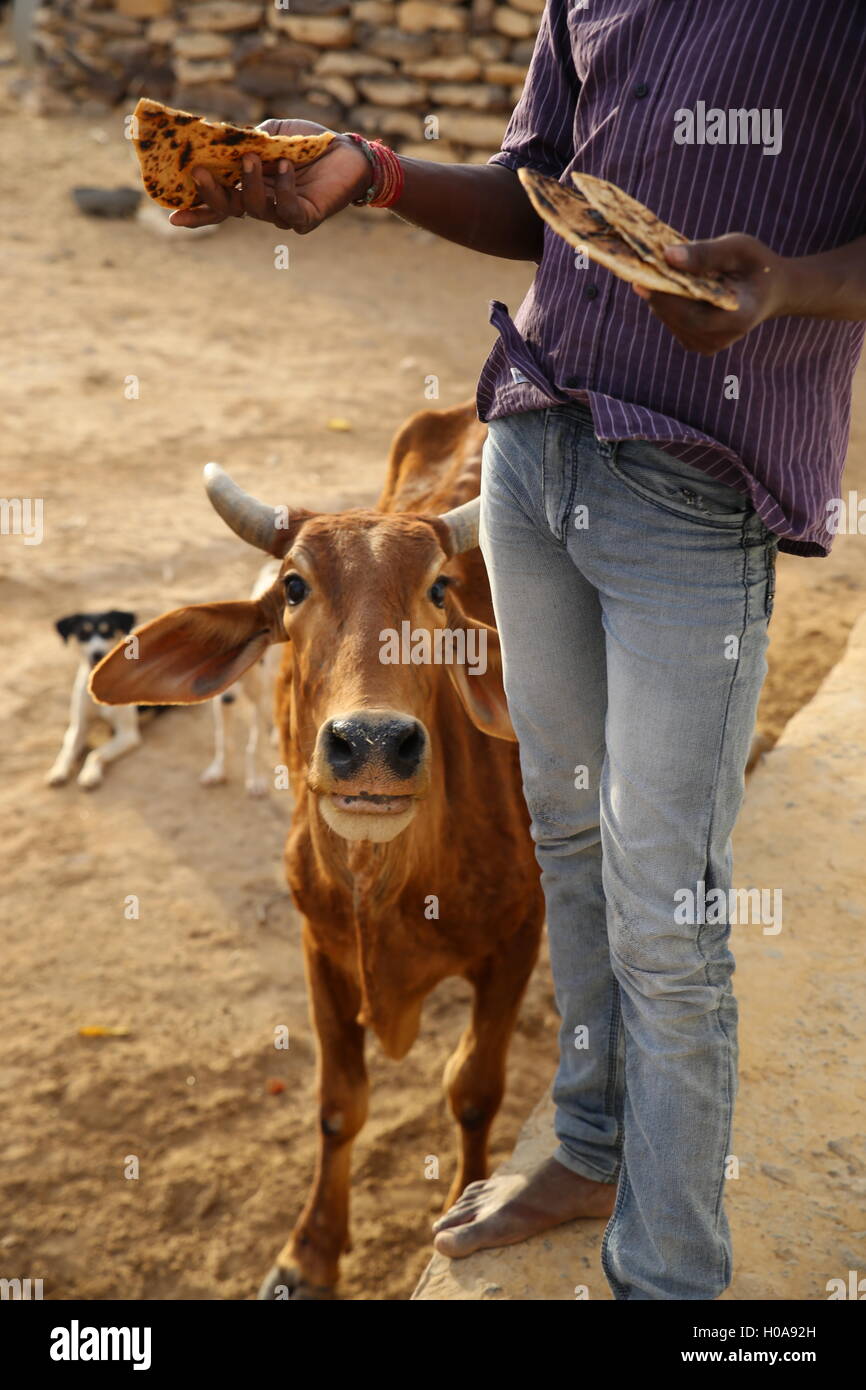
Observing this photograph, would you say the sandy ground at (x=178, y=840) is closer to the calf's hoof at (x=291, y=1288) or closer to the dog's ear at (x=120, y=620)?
the calf's hoof at (x=291, y=1288)

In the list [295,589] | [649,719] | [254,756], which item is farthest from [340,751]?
[254,756]

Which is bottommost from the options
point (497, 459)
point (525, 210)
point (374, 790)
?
point (374, 790)

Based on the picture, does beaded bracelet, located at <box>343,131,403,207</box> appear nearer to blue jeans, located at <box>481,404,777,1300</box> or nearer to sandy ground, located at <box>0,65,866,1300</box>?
blue jeans, located at <box>481,404,777,1300</box>

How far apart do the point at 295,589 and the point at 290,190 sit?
1.07 meters

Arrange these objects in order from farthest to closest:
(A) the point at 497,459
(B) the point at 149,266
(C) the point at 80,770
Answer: (B) the point at 149,266
(C) the point at 80,770
(A) the point at 497,459

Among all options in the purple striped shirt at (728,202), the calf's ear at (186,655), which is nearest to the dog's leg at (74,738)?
the calf's ear at (186,655)

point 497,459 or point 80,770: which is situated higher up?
point 497,459

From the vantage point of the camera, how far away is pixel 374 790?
9.11 ft

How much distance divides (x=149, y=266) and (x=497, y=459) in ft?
33.5

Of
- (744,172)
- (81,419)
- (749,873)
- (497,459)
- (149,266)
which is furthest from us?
(149,266)

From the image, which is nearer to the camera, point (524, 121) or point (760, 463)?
point (760, 463)

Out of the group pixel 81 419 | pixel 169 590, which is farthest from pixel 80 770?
pixel 81 419

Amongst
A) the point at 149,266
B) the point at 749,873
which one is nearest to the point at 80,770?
the point at 749,873

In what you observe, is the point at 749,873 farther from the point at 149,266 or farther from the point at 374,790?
the point at 149,266
